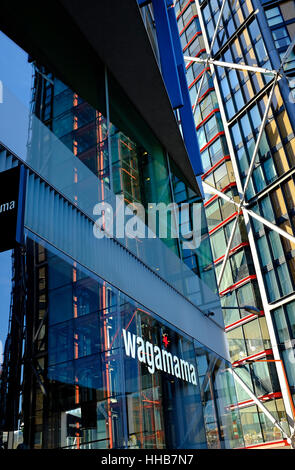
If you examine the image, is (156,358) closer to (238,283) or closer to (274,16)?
(238,283)

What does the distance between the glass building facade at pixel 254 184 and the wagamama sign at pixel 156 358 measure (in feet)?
63.4

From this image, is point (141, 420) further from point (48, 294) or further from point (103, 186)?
point (103, 186)

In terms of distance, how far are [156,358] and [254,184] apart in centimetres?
2706

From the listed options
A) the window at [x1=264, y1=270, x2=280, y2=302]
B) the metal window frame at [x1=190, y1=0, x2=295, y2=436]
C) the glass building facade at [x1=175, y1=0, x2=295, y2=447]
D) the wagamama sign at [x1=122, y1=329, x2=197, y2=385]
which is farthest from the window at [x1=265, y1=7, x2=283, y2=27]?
the wagamama sign at [x1=122, y1=329, x2=197, y2=385]

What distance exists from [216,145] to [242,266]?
11.4 metres

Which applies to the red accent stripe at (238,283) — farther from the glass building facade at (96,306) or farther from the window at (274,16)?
the glass building facade at (96,306)

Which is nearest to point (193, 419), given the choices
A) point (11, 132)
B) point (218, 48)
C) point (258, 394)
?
point (11, 132)

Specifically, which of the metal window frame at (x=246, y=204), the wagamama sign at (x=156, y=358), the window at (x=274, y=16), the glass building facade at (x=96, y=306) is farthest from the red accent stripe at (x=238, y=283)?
the wagamama sign at (x=156, y=358)

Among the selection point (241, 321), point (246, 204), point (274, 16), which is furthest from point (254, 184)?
point (274, 16)

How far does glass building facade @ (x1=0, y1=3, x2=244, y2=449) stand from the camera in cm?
423

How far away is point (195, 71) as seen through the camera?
4181 centimetres

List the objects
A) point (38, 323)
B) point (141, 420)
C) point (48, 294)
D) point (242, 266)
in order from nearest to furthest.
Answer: point (38, 323) → point (48, 294) → point (141, 420) → point (242, 266)

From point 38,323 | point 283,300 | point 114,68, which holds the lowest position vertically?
point 38,323

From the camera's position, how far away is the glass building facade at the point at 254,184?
28.2 meters
